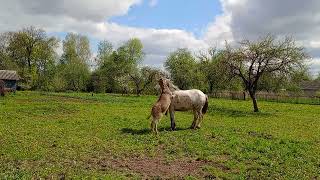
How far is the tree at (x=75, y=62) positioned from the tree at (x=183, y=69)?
21.4 meters

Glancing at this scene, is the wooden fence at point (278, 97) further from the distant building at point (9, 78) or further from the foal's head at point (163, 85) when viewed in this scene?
the foal's head at point (163, 85)

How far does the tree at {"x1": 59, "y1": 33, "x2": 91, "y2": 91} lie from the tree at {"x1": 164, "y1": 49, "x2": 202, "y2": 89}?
70.3 ft

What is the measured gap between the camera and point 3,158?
12.8m

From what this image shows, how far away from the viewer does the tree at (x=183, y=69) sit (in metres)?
77.8

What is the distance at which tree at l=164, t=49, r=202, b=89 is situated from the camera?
7775 centimetres

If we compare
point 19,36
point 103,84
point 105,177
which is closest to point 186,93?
point 105,177

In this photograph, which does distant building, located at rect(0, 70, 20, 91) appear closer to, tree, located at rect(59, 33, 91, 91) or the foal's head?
tree, located at rect(59, 33, 91, 91)

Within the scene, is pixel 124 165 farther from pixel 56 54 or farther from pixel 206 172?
pixel 56 54

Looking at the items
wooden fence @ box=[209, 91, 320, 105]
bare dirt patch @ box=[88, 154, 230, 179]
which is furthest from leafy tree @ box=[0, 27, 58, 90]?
bare dirt patch @ box=[88, 154, 230, 179]

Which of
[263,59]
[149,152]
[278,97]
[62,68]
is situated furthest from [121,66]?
[149,152]

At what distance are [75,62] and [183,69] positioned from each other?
110 ft

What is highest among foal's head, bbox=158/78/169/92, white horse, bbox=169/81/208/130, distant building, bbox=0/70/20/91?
distant building, bbox=0/70/20/91

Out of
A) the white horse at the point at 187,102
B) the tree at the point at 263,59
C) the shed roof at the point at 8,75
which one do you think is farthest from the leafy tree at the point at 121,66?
the white horse at the point at 187,102

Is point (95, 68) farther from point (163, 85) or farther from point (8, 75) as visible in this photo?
point (163, 85)
